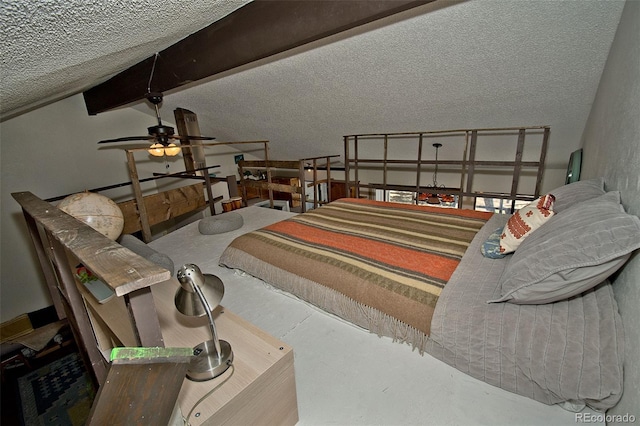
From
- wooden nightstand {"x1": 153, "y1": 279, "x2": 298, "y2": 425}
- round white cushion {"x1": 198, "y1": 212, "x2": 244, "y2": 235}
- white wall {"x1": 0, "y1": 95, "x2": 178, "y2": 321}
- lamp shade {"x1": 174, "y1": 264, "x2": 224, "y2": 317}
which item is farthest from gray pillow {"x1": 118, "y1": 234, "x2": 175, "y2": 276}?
white wall {"x1": 0, "y1": 95, "x2": 178, "y2": 321}

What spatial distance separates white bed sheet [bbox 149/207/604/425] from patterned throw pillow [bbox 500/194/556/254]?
27.5 inches

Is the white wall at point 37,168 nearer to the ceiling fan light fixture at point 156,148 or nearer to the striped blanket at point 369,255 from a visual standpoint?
the ceiling fan light fixture at point 156,148

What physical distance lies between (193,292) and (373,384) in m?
0.90

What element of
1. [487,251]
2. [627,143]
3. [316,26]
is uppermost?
[316,26]

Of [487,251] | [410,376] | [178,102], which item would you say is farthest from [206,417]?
[178,102]

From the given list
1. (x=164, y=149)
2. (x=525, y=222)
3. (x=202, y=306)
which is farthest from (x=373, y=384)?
(x=164, y=149)

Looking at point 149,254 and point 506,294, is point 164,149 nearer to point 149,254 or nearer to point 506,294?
point 149,254

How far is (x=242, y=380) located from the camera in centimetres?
81

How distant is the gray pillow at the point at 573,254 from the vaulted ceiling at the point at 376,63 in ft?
4.94

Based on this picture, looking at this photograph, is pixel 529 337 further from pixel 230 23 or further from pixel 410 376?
pixel 230 23

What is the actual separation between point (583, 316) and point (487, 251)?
55cm

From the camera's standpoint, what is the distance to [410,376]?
47.7 inches

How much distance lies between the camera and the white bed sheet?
1.03m

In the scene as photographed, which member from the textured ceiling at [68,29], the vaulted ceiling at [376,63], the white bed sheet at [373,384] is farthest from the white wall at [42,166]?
the white bed sheet at [373,384]
